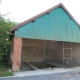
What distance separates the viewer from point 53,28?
1304 centimetres

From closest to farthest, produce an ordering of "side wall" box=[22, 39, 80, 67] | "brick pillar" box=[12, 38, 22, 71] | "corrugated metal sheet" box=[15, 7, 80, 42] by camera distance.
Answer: "brick pillar" box=[12, 38, 22, 71]
"corrugated metal sheet" box=[15, 7, 80, 42]
"side wall" box=[22, 39, 80, 67]

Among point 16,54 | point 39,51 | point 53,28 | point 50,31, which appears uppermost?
point 53,28

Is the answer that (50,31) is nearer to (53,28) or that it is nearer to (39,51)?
(53,28)

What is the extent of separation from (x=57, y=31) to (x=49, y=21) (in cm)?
130

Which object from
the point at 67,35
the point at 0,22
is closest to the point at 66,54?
the point at 67,35

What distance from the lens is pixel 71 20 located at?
1418cm

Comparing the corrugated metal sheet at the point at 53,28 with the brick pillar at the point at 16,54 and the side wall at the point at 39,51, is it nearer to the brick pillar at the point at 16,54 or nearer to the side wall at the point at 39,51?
the brick pillar at the point at 16,54

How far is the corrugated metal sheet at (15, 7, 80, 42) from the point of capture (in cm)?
1181

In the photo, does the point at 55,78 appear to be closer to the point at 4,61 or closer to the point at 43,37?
Answer: the point at 43,37

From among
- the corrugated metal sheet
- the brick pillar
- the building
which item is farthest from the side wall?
the brick pillar

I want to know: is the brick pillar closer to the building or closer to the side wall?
the building

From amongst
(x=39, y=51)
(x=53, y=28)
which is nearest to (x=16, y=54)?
(x=53, y=28)

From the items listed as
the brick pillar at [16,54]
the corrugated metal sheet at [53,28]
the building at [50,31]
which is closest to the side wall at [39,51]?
the building at [50,31]

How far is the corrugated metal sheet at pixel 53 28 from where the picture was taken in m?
11.8
